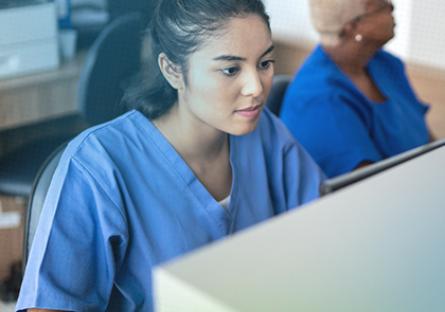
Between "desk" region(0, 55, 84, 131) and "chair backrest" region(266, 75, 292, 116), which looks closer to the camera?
"desk" region(0, 55, 84, 131)

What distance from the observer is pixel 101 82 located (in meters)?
1.16

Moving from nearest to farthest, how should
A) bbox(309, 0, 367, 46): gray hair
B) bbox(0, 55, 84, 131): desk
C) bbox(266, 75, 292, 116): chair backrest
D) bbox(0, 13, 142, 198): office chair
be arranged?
bbox(0, 13, 142, 198): office chair < bbox(0, 55, 84, 131): desk < bbox(309, 0, 367, 46): gray hair < bbox(266, 75, 292, 116): chair backrest

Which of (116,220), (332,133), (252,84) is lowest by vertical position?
(332,133)

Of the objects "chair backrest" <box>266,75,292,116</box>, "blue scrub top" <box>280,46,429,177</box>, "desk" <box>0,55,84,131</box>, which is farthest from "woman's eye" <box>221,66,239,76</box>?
"chair backrest" <box>266,75,292,116</box>

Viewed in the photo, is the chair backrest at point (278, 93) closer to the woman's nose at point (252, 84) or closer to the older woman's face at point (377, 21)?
the older woman's face at point (377, 21)

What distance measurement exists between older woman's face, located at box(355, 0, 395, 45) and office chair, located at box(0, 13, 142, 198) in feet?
1.49

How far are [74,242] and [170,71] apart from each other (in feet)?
0.73

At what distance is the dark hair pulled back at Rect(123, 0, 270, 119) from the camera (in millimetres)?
860

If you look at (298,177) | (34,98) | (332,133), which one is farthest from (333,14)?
(34,98)

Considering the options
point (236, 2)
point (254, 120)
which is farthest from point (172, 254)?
point (236, 2)

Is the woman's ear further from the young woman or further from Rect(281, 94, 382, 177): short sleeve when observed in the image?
Rect(281, 94, 382, 177): short sleeve

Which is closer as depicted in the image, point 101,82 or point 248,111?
point 248,111

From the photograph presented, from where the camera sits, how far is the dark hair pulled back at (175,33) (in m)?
0.86

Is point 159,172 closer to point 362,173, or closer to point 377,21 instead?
point 362,173
